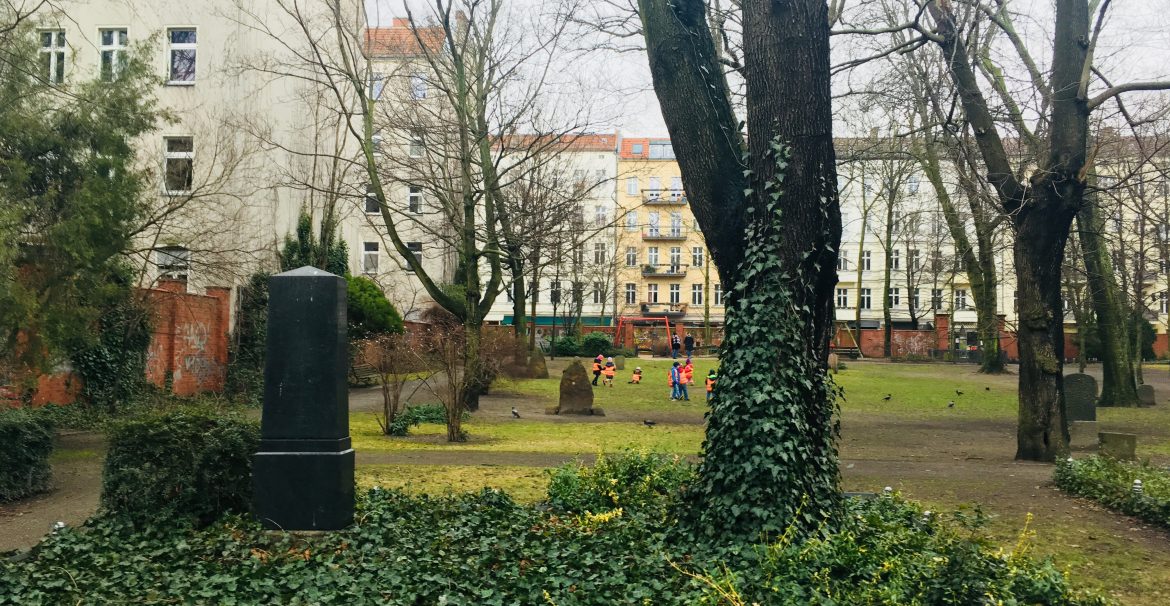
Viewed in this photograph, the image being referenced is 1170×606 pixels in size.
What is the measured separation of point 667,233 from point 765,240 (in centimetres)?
7171

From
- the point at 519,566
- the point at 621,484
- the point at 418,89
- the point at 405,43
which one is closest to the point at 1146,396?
the point at 418,89

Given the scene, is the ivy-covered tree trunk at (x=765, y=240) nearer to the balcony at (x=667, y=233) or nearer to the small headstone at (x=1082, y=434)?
the small headstone at (x=1082, y=434)

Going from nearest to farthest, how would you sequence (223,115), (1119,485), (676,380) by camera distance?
1. (1119,485)
2. (223,115)
3. (676,380)

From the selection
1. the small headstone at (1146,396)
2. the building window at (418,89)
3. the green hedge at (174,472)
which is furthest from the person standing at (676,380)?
the green hedge at (174,472)

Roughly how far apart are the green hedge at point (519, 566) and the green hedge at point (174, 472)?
0.18 metres

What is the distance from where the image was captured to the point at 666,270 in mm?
77062

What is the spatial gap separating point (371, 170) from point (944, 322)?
4996cm

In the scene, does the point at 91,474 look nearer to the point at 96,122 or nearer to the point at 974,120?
the point at 96,122

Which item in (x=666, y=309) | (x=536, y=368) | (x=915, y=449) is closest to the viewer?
(x=915, y=449)

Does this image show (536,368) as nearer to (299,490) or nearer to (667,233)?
(299,490)

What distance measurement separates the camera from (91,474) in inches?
453

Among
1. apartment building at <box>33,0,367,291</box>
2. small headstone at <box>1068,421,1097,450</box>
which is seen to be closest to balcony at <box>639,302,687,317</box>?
apartment building at <box>33,0,367,291</box>

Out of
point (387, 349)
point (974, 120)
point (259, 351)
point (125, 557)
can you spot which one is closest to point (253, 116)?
point (259, 351)

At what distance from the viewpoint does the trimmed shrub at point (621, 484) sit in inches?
314
